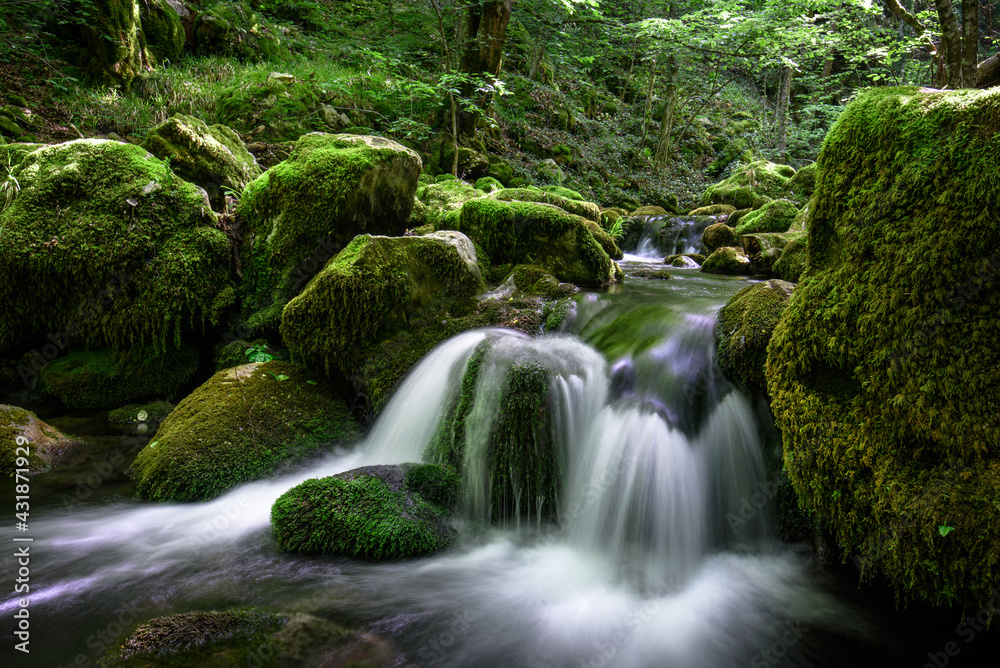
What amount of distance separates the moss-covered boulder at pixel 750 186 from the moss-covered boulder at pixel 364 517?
13421mm

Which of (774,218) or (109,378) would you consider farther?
(774,218)

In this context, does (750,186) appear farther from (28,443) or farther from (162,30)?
(28,443)

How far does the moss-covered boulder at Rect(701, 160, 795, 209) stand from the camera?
1387 centimetres

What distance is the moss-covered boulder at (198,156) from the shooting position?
5.99m

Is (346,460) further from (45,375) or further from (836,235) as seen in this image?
(836,235)

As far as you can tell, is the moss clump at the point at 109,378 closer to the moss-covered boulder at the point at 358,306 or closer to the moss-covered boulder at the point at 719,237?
the moss-covered boulder at the point at 358,306

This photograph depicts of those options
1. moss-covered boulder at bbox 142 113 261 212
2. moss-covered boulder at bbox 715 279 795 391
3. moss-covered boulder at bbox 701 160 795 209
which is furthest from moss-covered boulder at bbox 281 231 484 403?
moss-covered boulder at bbox 701 160 795 209

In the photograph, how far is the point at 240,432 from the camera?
4133 mm

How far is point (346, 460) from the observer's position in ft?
14.3

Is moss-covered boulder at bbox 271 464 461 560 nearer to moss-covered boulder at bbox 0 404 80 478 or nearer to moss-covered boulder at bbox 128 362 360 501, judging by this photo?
moss-covered boulder at bbox 128 362 360 501

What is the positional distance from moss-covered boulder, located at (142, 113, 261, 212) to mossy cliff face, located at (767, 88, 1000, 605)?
6487 mm

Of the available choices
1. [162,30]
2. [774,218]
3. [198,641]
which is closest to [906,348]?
[198,641]

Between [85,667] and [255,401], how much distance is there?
8.00ft

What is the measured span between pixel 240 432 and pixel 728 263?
762 cm
